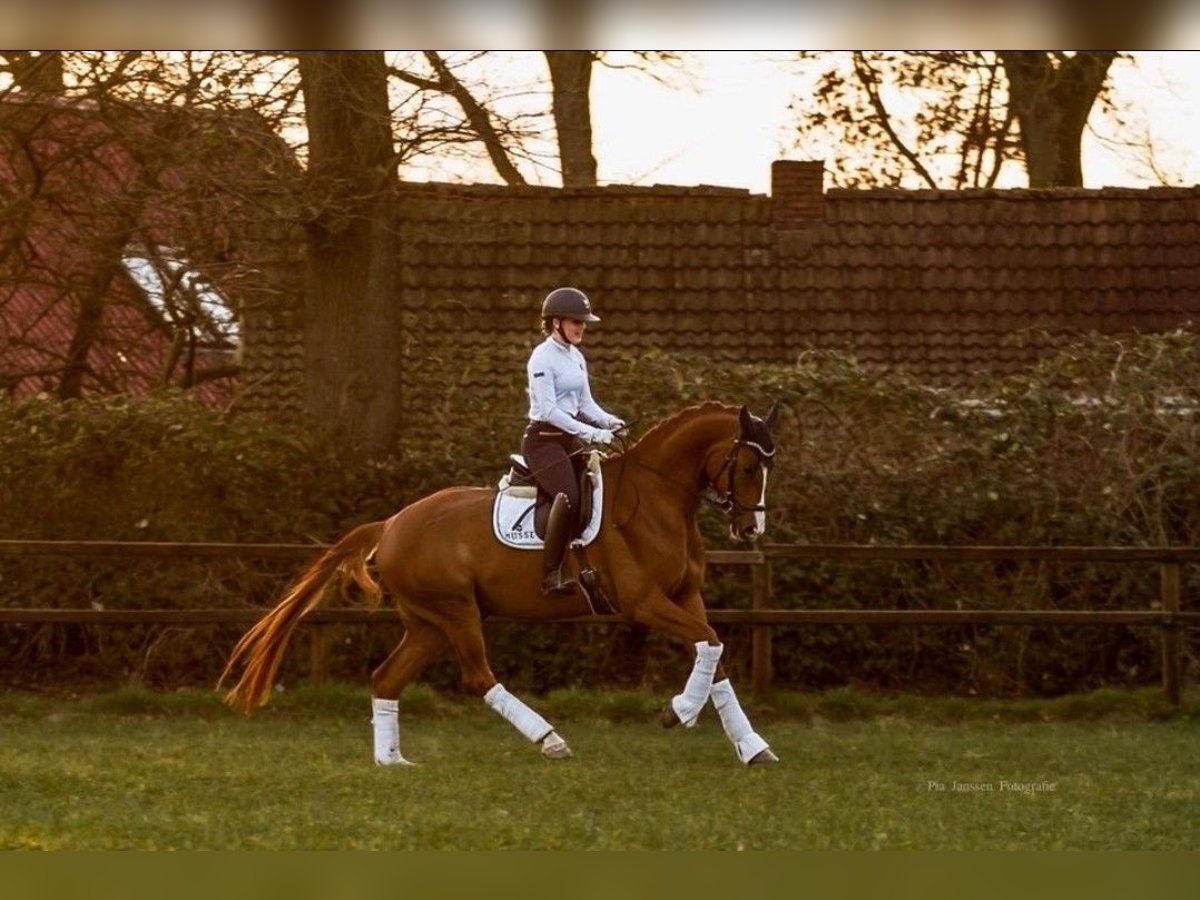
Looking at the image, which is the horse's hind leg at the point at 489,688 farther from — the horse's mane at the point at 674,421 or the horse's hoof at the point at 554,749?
the horse's mane at the point at 674,421

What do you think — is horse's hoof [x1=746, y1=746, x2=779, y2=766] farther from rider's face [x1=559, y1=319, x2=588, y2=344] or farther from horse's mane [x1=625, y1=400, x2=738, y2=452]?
rider's face [x1=559, y1=319, x2=588, y2=344]

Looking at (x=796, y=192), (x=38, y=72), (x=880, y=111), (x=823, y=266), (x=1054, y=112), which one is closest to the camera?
(x=38, y=72)

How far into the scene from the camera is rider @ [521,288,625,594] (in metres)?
10.5

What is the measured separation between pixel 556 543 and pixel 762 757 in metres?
1.64

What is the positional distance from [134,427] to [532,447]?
476 centimetres

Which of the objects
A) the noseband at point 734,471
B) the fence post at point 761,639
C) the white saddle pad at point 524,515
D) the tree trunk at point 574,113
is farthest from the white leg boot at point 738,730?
the tree trunk at point 574,113

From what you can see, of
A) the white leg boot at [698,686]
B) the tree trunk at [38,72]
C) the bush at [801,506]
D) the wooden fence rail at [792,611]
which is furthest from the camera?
the tree trunk at [38,72]

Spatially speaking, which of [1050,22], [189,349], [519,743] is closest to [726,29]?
[1050,22]

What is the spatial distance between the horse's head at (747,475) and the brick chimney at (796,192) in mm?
10971

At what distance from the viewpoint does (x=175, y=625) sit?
13570 millimetres

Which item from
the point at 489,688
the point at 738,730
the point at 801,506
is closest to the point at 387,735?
the point at 489,688

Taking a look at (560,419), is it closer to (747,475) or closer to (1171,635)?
(747,475)

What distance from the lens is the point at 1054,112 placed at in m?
24.6

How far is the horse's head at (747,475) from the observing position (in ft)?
35.3
